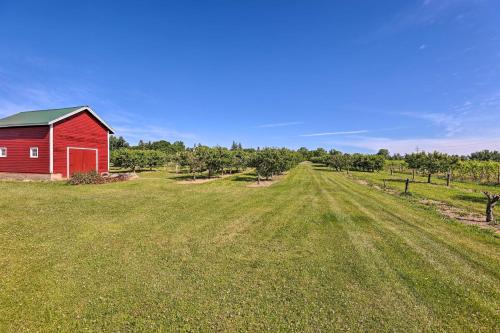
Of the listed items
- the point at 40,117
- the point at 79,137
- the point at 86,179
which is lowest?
the point at 86,179

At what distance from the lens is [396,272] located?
6531 millimetres

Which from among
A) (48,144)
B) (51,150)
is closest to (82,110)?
(48,144)

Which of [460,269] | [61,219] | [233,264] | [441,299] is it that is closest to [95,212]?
[61,219]

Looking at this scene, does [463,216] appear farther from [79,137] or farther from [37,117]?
[37,117]

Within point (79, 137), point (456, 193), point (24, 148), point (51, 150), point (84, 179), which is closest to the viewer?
point (84, 179)

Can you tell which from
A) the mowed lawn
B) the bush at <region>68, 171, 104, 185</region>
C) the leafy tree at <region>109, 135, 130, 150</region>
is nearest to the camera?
the mowed lawn

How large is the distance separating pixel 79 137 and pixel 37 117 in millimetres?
4348

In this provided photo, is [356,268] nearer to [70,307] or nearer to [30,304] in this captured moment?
[70,307]

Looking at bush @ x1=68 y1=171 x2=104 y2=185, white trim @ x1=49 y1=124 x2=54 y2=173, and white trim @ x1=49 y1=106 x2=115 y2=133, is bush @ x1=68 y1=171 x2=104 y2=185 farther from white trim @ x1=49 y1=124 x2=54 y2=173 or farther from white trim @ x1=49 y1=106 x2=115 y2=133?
white trim @ x1=49 y1=106 x2=115 y2=133

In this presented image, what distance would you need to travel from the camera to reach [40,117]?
2473 centimetres

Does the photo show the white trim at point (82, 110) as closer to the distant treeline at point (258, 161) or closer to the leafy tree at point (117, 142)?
the distant treeline at point (258, 161)

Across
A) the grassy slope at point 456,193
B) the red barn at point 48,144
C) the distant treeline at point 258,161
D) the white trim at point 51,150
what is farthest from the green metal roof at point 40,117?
the grassy slope at point 456,193

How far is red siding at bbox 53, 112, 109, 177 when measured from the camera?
23281 millimetres

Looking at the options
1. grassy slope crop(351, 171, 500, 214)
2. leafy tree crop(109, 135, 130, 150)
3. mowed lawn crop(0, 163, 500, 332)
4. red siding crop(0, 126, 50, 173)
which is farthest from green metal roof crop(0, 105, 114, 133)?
leafy tree crop(109, 135, 130, 150)
